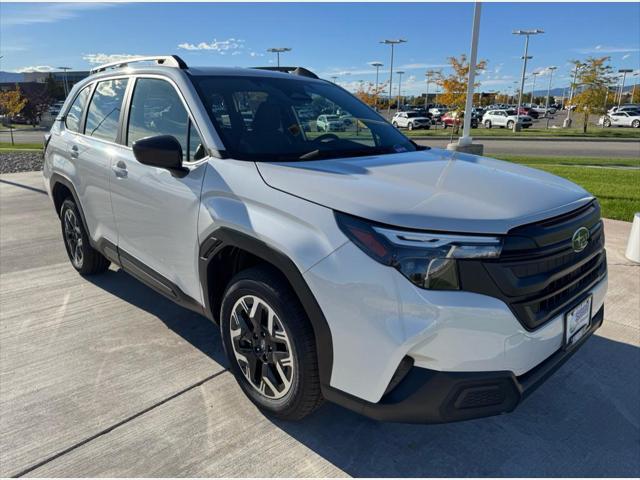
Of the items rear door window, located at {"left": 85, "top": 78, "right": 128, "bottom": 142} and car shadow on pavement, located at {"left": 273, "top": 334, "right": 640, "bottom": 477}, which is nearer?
car shadow on pavement, located at {"left": 273, "top": 334, "right": 640, "bottom": 477}

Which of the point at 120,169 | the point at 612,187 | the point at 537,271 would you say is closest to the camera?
the point at 537,271

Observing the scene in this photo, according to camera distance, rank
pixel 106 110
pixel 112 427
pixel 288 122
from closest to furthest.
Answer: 1. pixel 112 427
2. pixel 288 122
3. pixel 106 110

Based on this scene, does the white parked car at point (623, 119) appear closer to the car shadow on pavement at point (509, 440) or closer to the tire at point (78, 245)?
the car shadow on pavement at point (509, 440)

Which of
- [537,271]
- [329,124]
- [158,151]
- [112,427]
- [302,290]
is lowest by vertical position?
[112,427]

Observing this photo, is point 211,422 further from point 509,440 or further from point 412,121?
point 412,121

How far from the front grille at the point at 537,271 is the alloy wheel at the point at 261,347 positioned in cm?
97

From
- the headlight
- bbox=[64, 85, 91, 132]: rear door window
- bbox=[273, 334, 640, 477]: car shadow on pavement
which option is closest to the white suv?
the headlight

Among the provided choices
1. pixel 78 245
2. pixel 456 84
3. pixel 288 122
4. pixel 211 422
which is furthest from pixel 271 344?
pixel 456 84

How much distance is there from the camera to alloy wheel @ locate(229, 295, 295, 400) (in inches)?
95.7

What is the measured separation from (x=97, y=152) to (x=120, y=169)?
1.71 feet

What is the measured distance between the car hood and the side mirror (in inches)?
20.4

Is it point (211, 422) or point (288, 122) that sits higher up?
point (288, 122)

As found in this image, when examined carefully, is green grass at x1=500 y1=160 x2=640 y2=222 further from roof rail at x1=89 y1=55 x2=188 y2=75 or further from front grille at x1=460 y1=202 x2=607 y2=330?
roof rail at x1=89 y1=55 x2=188 y2=75

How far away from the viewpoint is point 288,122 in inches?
125
